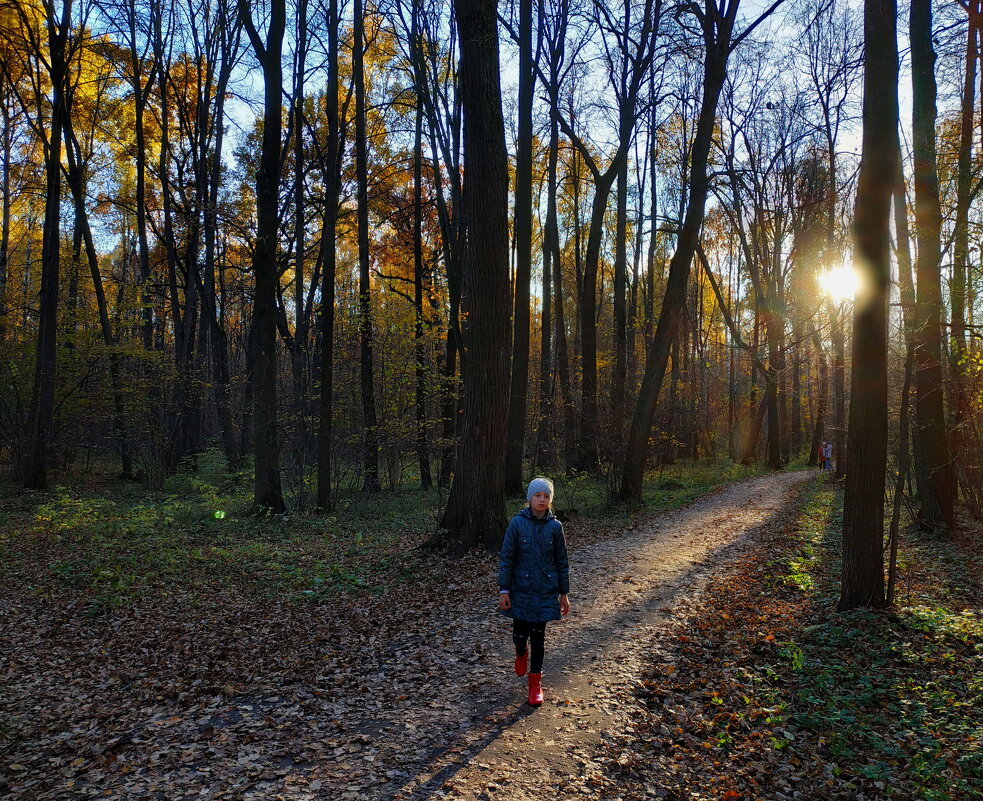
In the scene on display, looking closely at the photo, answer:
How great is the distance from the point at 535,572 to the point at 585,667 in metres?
1.44

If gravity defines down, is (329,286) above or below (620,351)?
above

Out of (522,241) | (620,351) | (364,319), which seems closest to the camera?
(522,241)

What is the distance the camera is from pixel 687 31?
1365 centimetres

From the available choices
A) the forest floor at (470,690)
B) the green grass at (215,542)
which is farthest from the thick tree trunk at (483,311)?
the green grass at (215,542)

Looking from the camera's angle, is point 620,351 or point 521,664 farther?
point 620,351

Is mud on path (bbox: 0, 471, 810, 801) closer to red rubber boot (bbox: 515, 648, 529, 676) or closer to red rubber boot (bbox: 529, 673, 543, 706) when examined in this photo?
red rubber boot (bbox: 529, 673, 543, 706)

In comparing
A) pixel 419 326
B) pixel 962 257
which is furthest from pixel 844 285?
pixel 419 326

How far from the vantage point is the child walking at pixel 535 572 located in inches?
174

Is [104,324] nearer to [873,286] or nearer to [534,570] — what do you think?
[534,570]

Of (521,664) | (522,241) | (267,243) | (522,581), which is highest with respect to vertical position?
(522,241)

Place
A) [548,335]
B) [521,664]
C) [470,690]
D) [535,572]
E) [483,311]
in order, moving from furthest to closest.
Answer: [548,335] → [483,311] → [470,690] → [521,664] → [535,572]

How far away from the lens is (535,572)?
4.43 meters

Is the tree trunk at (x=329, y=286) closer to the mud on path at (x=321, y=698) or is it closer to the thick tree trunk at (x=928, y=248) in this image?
the mud on path at (x=321, y=698)

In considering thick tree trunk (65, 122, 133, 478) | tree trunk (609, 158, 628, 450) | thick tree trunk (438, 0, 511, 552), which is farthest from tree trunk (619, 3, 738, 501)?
thick tree trunk (65, 122, 133, 478)
